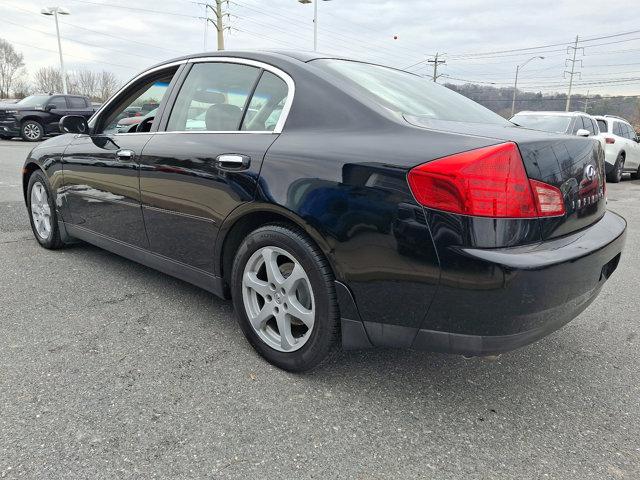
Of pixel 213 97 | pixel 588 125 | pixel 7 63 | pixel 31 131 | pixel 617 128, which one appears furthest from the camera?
pixel 7 63

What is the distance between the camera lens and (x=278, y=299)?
2.38m

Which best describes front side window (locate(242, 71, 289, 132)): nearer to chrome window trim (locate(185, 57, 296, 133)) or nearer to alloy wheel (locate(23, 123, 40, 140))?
chrome window trim (locate(185, 57, 296, 133))

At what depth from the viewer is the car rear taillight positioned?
1788mm

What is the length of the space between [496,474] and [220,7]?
93.4 ft

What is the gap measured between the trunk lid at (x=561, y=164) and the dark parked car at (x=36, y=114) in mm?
18251

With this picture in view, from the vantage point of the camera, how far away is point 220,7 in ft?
86.5

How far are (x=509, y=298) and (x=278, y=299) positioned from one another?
1062 mm

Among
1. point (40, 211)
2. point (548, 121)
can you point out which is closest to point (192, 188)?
point (40, 211)

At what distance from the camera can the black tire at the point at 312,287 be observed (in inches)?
84.7

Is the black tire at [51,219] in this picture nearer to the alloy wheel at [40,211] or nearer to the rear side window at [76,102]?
the alloy wheel at [40,211]

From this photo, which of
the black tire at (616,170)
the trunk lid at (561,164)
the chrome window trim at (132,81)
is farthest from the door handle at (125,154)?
the black tire at (616,170)

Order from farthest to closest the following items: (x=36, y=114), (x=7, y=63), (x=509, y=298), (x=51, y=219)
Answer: (x=7, y=63), (x=36, y=114), (x=51, y=219), (x=509, y=298)

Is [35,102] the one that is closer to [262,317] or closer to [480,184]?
[262,317]

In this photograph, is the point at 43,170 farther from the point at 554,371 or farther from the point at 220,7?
the point at 220,7
